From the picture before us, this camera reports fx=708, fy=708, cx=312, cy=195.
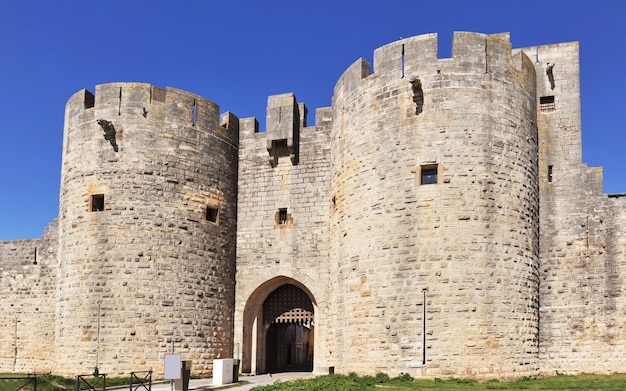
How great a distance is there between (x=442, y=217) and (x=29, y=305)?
41.6 feet

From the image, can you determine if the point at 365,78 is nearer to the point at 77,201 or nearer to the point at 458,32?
the point at 458,32

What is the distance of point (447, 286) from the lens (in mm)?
14539

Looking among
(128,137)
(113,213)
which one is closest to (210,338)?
(113,213)

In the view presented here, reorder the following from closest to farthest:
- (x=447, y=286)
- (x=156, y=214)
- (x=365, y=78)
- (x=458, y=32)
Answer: (x=447, y=286) → (x=458, y=32) → (x=365, y=78) → (x=156, y=214)

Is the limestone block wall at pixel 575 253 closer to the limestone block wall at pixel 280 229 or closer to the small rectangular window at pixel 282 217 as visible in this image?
the limestone block wall at pixel 280 229

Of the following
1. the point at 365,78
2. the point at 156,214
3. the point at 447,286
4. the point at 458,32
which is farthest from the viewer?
the point at 156,214

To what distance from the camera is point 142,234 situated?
17516 millimetres

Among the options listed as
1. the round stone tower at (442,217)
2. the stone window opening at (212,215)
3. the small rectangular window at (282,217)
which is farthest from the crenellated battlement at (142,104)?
the round stone tower at (442,217)

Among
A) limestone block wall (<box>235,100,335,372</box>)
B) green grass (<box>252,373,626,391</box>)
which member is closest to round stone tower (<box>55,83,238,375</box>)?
limestone block wall (<box>235,100,335,372</box>)

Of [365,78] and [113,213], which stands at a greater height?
[365,78]

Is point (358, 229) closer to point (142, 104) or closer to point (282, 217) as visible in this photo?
point (282, 217)

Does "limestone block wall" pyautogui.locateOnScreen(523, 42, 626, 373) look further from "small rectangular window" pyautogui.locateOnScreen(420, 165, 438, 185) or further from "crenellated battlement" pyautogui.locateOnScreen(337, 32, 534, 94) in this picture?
"small rectangular window" pyautogui.locateOnScreen(420, 165, 438, 185)

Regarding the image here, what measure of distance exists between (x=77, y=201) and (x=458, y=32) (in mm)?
10220

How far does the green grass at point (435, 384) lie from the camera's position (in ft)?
41.7
